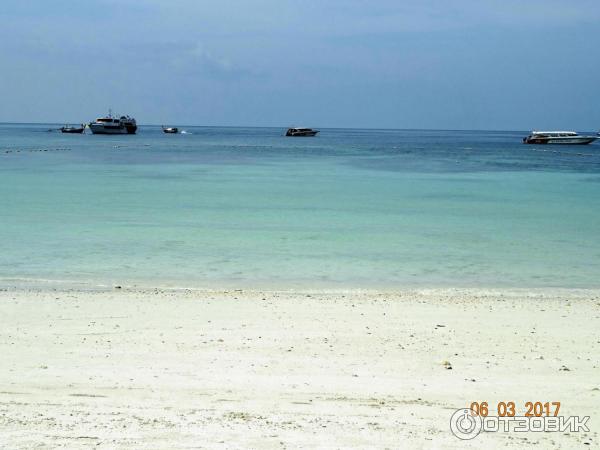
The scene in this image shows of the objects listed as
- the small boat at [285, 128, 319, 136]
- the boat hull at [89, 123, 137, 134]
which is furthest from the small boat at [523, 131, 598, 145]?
the boat hull at [89, 123, 137, 134]

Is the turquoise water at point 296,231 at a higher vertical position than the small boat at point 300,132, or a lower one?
lower

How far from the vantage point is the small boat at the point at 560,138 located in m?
91.2

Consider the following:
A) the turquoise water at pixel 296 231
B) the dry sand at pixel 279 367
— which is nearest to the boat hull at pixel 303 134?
the turquoise water at pixel 296 231

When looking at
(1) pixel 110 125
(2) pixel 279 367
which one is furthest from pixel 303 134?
(2) pixel 279 367

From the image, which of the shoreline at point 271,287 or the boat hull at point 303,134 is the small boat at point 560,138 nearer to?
the boat hull at point 303,134

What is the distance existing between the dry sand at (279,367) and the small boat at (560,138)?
87378 millimetres

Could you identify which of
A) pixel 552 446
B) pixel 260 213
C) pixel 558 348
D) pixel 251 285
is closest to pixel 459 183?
pixel 260 213

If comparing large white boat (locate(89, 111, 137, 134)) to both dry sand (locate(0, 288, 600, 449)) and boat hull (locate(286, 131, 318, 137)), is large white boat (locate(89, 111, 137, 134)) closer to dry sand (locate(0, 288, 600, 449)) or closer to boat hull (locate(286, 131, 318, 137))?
boat hull (locate(286, 131, 318, 137))

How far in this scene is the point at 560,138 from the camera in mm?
92500

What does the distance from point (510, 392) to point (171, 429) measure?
2821 millimetres

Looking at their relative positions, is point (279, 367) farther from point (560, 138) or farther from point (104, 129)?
point (104, 129)

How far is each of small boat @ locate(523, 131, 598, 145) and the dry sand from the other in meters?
87.4

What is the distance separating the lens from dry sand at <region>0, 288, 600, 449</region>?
505cm

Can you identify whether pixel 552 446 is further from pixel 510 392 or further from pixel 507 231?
pixel 507 231
